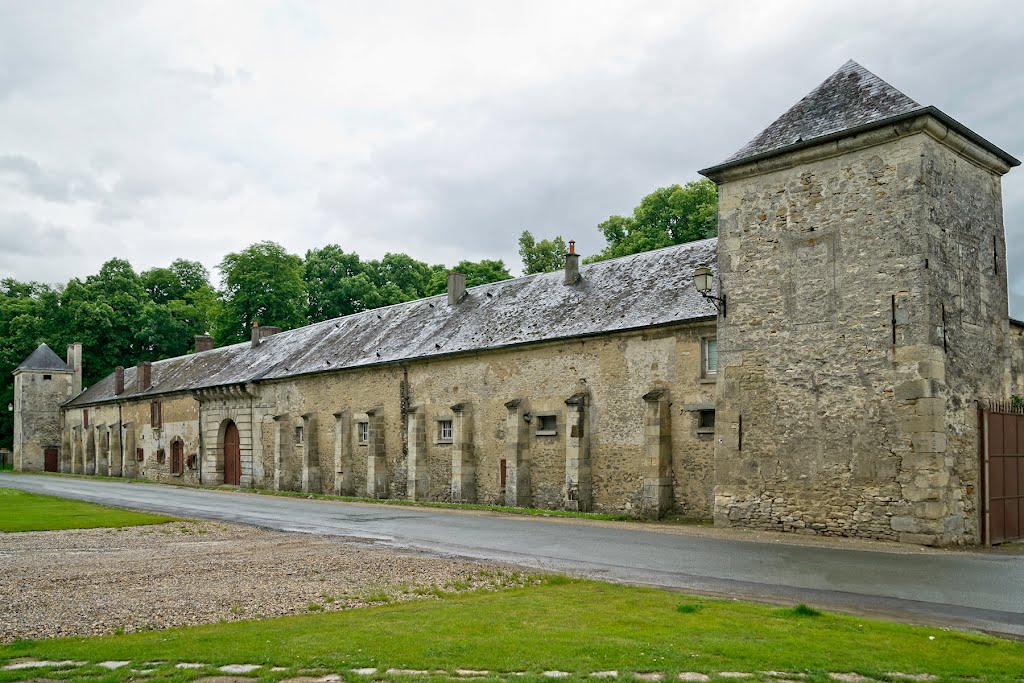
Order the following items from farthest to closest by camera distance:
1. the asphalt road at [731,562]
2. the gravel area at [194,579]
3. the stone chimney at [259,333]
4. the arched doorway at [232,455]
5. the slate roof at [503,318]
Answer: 1. the stone chimney at [259,333]
2. the arched doorway at [232,455]
3. the slate roof at [503,318]
4. the asphalt road at [731,562]
5. the gravel area at [194,579]

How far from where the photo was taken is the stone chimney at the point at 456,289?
30164mm

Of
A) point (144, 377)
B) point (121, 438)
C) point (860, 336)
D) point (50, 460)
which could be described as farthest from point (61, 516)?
point (50, 460)

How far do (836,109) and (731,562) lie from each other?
916 centimetres

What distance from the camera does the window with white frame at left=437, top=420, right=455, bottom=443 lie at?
2617cm

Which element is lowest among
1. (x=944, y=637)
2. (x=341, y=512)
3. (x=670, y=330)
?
(x=341, y=512)

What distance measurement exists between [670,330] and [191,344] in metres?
51.5

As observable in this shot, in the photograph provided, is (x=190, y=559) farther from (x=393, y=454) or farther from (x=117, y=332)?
(x=117, y=332)

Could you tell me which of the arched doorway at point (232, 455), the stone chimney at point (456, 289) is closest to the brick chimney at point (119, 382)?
the arched doorway at point (232, 455)

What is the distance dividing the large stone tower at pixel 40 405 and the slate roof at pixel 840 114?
A: 171 feet

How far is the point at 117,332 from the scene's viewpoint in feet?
198

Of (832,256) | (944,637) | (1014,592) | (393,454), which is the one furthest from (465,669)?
(393,454)

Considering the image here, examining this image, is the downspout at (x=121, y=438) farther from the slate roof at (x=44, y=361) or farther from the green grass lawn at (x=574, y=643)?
the green grass lawn at (x=574, y=643)

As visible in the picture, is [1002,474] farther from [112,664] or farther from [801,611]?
[112,664]

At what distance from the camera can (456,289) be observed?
99.4ft
